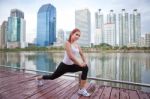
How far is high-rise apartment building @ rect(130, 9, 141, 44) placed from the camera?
47.2 meters

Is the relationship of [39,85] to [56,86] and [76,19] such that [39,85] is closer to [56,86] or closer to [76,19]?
[56,86]

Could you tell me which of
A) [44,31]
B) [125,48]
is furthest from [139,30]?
[44,31]

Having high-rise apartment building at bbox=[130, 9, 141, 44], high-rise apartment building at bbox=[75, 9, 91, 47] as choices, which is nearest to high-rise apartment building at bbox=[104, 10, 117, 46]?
high-rise apartment building at bbox=[130, 9, 141, 44]

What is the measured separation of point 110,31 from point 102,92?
226ft

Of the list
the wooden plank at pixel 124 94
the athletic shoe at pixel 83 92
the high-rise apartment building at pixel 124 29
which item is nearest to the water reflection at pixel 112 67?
the high-rise apartment building at pixel 124 29

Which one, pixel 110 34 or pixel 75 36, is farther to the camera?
pixel 110 34

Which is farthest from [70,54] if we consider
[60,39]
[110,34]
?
[60,39]

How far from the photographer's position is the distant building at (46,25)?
3159 inches

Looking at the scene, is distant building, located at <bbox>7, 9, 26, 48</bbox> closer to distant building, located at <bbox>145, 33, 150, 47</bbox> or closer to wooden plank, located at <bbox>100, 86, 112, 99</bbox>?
distant building, located at <bbox>145, 33, 150, 47</bbox>

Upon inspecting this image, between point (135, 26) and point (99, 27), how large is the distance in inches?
1248

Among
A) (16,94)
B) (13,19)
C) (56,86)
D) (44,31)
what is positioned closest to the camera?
(16,94)

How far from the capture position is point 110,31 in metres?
70.2

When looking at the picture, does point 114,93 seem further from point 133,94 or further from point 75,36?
point 75,36

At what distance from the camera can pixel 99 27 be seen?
7850 cm
